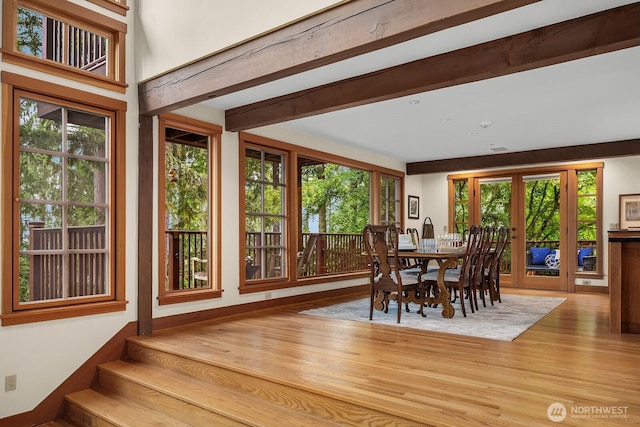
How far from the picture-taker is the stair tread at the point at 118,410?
3131mm

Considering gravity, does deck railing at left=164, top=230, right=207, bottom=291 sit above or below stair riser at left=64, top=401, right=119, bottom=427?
above

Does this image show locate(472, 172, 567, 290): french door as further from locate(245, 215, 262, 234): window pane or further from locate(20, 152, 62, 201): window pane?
locate(20, 152, 62, 201): window pane

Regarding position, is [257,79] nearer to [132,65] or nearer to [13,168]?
[132,65]

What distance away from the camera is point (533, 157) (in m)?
7.32

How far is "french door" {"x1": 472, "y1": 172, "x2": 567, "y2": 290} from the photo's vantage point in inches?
312

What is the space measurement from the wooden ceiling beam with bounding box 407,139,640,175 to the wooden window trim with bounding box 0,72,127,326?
5896 mm

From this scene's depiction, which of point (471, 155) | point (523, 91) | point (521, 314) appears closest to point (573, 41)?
point (523, 91)

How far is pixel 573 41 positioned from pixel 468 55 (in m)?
0.72

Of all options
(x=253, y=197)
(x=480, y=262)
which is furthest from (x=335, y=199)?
(x=480, y=262)

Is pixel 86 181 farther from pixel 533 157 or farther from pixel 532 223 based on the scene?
pixel 532 223

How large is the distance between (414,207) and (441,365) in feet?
20.1

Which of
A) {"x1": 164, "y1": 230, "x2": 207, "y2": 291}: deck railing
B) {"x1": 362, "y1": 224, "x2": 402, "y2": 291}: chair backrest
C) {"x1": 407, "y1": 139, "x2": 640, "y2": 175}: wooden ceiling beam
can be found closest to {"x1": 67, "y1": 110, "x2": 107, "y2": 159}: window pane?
{"x1": 164, "y1": 230, "x2": 207, "y2": 291}: deck railing

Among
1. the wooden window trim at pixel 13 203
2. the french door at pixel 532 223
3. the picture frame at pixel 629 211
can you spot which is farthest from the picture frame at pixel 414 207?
the wooden window trim at pixel 13 203

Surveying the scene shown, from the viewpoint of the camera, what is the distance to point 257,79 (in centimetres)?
321
